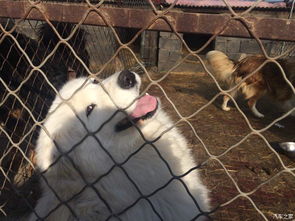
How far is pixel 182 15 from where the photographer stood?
904 millimetres

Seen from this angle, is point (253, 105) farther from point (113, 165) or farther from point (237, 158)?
point (113, 165)

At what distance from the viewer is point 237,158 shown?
3.53m

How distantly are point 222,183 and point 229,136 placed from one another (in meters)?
1.26

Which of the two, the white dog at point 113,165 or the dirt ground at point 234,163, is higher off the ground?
the white dog at point 113,165

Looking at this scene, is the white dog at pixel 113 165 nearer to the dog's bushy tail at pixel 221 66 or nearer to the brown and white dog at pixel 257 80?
the brown and white dog at pixel 257 80

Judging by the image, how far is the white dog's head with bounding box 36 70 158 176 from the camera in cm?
154

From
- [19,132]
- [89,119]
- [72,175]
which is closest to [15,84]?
[19,132]

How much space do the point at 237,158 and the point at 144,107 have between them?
221 centimetres

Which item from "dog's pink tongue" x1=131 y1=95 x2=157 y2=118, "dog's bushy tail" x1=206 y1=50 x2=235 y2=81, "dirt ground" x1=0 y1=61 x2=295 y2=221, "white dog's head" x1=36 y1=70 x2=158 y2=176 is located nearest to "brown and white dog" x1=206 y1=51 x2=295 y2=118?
"dog's bushy tail" x1=206 y1=50 x2=235 y2=81

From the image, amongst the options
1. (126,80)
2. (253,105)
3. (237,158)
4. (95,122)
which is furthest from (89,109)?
(253,105)

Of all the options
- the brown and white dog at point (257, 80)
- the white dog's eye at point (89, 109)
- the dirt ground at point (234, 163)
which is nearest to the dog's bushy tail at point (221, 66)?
the brown and white dog at point (257, 80)

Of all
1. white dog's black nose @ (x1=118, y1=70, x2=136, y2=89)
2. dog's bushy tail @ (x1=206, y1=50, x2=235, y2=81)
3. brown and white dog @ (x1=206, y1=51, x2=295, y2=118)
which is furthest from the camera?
dog's bushy tail @ (x1=206, y1=50, x2=235, y2=81)

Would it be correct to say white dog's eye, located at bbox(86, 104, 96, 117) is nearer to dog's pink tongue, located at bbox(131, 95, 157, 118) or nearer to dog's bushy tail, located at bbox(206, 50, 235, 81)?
dog's pink tongue, located at bbox(131, 95, 157, 118)

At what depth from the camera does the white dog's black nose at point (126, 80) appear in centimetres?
163
